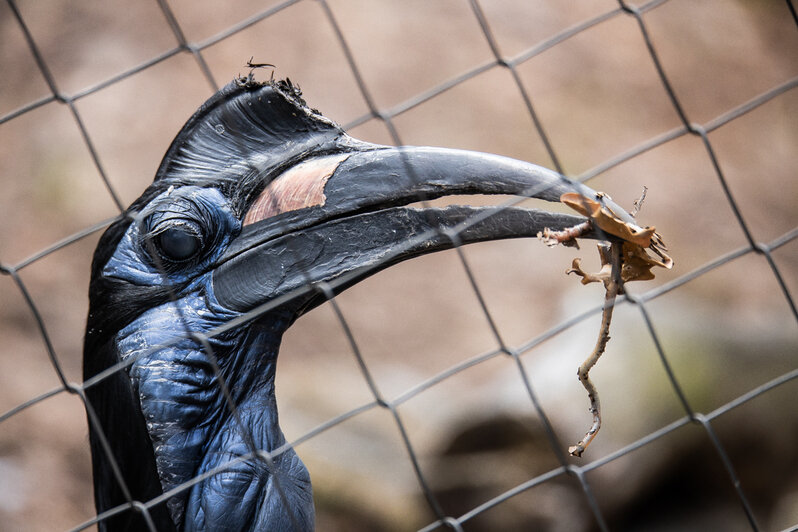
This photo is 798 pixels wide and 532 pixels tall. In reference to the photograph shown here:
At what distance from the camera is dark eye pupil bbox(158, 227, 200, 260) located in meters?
1.56

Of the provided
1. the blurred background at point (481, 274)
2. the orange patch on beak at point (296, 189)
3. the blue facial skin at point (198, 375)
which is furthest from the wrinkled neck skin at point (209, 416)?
the blurred background at point (481, 274)

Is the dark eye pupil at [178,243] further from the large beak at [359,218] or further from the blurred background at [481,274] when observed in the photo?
the blurred background at [481,274]

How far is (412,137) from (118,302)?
2.92 meters

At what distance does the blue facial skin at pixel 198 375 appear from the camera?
1.55 metres

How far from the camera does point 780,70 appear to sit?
4.98 meters

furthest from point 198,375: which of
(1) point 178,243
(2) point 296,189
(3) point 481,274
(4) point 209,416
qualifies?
(3) point 481,274

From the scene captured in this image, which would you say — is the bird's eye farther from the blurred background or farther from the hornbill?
the blurred background

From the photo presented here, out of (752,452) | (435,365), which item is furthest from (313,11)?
(752,452)

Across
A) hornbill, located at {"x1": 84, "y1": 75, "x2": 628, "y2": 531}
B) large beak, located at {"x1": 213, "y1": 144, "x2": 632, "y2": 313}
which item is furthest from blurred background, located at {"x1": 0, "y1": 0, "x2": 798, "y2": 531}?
large beak, located at {"x1": 213, "y1": 144, "x2": 632, "y2": 313}

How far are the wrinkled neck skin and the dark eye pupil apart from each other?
6 centimetres

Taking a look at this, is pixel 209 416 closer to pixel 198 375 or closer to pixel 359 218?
pixel 198 375

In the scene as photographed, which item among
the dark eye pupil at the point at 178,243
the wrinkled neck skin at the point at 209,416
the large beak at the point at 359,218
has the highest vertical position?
the dark eye pupil at the point at 178,243

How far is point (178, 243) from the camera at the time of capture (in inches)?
61.6

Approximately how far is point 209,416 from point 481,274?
103 inches
